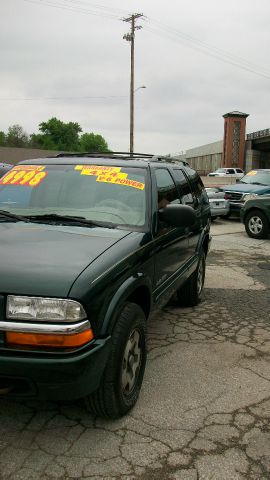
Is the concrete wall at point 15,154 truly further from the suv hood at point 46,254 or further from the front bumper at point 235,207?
the suv hood at point 46,254

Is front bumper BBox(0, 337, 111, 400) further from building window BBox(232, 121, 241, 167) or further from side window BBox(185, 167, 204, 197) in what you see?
building window BBox(232, 121, 241, 167)

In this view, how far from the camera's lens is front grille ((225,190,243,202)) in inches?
584

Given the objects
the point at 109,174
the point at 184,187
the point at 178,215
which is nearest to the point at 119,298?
the point at 178,215

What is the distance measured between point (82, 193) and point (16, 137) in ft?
306

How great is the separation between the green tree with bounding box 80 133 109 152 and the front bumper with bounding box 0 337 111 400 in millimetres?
100800

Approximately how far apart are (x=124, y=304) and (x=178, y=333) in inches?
72.4

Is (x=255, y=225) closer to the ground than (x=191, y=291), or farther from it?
farther from it

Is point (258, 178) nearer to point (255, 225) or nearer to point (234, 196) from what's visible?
point (234, 196)

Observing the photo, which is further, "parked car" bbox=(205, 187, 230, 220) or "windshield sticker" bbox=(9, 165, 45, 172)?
"parked car" bbox=(205, 187, 230, 220)

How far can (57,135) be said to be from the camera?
96.1 metres

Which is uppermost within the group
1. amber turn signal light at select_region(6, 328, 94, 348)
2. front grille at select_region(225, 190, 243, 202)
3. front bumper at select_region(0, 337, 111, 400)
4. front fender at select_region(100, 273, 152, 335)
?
front grille at select_region(225, 190, 243, 202)

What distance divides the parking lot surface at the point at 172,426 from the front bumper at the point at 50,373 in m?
0.41

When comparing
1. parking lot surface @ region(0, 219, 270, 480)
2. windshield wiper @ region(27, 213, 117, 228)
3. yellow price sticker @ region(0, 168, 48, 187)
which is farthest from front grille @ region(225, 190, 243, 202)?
windshield wiper @ region(27, 213, 117, 228)

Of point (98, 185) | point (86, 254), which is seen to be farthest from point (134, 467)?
point (98, 185)
